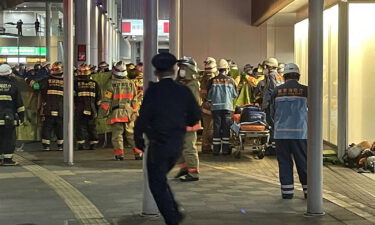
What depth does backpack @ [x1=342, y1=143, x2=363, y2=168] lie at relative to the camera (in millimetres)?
11211

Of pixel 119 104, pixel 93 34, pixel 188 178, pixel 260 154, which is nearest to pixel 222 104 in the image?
pixel 260 154

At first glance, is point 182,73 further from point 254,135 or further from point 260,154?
point 260,154

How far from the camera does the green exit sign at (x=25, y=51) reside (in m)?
46.9

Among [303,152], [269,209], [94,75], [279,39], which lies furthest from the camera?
[279,39]

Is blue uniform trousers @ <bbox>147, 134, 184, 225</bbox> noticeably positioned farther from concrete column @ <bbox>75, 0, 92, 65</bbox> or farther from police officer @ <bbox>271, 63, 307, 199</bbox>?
concrete column @ <bbox>75, 0, 92, 65</bbox>

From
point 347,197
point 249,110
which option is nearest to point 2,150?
point 249,110

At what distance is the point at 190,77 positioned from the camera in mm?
10617

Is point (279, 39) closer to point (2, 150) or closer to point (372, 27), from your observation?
point (372, 27)

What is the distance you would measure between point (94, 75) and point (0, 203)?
23.4ft

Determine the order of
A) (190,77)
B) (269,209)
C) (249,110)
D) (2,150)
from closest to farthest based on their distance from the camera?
(269,209) < (190,77) < (2,150) < (249,110)

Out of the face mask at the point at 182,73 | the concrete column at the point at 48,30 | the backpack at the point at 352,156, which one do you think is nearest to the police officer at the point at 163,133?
the face mask at the point at 182,73

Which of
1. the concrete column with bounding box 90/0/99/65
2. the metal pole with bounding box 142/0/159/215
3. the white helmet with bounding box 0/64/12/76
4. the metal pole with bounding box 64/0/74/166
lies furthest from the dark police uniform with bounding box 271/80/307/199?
the concrete column with bounding box 90/0/99/65

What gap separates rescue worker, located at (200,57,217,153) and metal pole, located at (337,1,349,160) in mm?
2921

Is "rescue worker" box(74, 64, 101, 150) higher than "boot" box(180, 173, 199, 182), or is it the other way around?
"rescue worker" box(74, 64, 101, 150)
